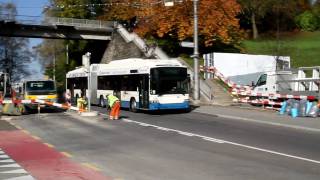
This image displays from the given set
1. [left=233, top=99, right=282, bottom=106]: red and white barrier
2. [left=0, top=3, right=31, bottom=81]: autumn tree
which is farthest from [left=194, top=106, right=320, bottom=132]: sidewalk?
[left=0, top=3, right=31, bottom=81]: autumn tree

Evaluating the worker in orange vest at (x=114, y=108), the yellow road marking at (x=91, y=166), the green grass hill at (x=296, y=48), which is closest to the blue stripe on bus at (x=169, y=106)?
the worker in orange vest at (x=114, y=108)

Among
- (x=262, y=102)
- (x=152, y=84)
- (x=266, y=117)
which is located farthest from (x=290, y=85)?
(x=152, y=84)

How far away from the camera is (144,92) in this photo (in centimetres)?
3262

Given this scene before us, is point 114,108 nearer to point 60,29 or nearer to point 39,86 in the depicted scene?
point 39,86

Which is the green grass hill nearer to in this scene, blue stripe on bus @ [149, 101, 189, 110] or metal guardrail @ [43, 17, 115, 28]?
metal guardrail @ [43, 17, 115, 28]

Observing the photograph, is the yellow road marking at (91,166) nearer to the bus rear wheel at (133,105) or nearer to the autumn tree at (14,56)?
the bus rear wheel at (133,105)

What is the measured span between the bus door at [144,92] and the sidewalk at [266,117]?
10.4 feet

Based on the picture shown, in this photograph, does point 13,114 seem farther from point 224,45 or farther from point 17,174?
point 224,45

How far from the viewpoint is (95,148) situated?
659 inches

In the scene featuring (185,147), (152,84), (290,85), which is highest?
(152,84)

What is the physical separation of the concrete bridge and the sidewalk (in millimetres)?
32780

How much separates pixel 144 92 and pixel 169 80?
156cm

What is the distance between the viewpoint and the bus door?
1273 inches

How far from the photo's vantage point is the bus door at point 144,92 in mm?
32344
